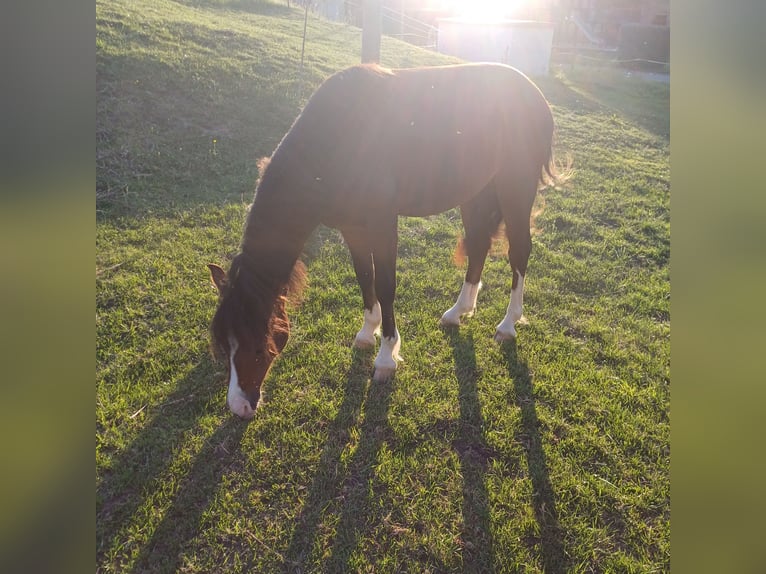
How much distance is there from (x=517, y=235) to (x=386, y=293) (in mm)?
1280

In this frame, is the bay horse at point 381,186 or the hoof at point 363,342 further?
the hoof at point 363,342

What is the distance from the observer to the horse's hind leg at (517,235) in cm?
357

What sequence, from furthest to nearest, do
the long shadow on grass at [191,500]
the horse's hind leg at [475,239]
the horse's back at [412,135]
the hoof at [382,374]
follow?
the horse's hind leg at [475,239], the hoof at [382,374], the horse's back at [412,135], the long shadow on grass at [191,500]

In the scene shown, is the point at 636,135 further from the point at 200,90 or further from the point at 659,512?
the point at 659,512

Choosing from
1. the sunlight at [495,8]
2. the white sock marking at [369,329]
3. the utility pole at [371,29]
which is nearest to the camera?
the white sock marking at [369,329]

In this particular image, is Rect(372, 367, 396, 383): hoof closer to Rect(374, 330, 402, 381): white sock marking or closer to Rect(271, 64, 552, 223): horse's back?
Rect(374, 330, 402, 381): white sock marking

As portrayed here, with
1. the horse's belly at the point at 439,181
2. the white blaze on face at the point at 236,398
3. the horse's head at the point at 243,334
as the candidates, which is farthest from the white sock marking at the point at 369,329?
the white blaze on face at the point at 236,398

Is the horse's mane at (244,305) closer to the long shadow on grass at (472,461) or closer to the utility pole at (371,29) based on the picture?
the long shadow on grass at (472,461)

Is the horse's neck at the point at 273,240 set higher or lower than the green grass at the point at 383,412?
higher

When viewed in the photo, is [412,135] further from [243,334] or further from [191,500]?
[191,500]

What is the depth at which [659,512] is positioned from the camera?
236 cm

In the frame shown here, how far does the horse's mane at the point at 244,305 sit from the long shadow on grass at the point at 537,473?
5.55 feet

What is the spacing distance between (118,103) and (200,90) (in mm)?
1548
